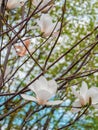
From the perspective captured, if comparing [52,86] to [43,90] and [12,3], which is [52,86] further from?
[12,3]

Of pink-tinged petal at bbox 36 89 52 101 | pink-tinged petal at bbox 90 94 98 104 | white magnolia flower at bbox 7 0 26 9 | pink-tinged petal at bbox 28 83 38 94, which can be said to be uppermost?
white magnolia flower at bbox 7 0 26 9

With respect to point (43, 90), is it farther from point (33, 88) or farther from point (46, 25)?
point (46, 25)

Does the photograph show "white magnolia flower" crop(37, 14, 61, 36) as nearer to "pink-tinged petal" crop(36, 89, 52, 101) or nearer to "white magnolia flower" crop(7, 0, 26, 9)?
"white magnolia flower" crop(7, 0, 26, 9)

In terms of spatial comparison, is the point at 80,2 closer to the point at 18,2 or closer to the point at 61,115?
the point at 61,115

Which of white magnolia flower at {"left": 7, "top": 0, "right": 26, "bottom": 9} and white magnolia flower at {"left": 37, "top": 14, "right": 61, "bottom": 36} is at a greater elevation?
white magnolia flower at {"left": 7, "top": 0, "right": 26, "bottom": 9}

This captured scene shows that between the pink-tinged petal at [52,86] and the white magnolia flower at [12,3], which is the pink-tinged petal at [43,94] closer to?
the pink-tinged petal at [52,86]

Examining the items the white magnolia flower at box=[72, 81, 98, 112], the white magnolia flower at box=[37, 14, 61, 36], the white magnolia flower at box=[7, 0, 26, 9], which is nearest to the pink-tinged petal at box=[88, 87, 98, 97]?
the white magnolia flower at box=[72, 81, 98, 112]

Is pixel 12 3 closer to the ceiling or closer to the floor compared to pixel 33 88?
closer to the ceiling

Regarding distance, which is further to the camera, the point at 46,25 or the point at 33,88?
the point at 46,25

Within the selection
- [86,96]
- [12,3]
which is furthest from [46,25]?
[86,96]

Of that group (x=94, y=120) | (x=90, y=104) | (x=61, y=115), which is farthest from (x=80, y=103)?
(x=94, y=120)

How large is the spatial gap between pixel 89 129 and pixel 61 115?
77 centimetres

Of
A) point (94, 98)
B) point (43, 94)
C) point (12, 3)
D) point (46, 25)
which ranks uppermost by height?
point (12, 3)

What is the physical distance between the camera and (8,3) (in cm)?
162
